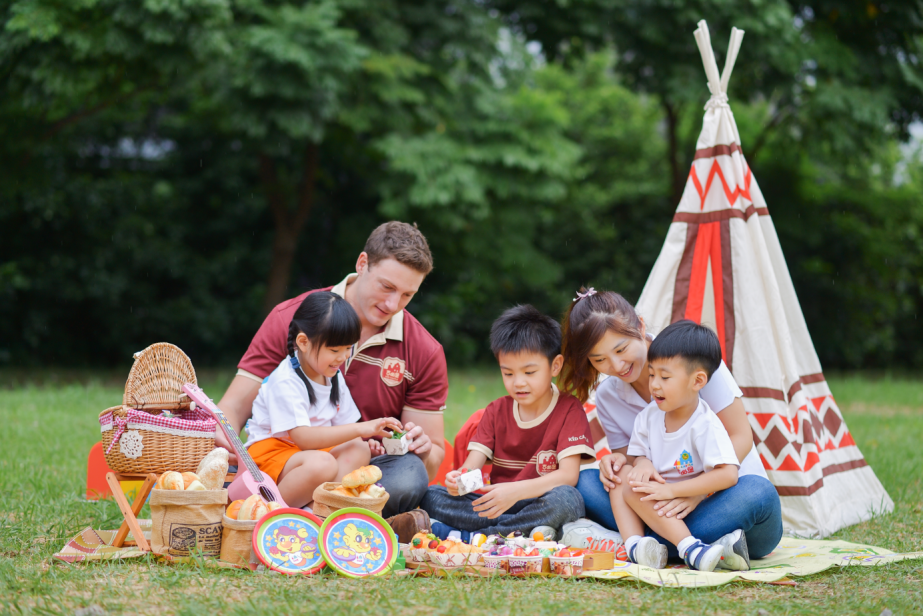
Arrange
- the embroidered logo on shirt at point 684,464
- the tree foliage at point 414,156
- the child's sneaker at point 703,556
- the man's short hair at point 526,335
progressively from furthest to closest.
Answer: the tree foliage at point 414,156
the man's short hair at point 526,335
the embroidered logo on shirt at point 684,464
the child's sneaker at point 703,556

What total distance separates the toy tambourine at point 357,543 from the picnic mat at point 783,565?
691 mm

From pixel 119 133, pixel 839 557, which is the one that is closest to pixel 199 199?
pixel 119 133

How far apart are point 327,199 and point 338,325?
9.48 meters

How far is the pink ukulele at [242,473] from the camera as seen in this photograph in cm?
301

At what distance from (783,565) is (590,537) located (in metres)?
0.71

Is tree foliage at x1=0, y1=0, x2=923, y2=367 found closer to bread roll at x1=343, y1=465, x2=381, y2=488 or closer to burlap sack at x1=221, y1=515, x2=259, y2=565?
bread roll at x1=343, y1=465, x2=381, y2=488

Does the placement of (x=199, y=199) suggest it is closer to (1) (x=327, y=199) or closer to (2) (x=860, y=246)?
(1) (x=327, y=199)

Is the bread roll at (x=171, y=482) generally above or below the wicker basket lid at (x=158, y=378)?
below

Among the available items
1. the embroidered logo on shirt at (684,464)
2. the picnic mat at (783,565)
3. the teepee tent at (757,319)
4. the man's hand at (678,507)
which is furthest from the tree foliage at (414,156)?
the picnic mat at (783,565)

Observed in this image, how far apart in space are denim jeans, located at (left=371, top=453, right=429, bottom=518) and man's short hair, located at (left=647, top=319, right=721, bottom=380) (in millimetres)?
1078

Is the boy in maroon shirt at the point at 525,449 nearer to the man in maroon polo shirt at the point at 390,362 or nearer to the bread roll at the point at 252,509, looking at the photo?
the man in maroon polo shirt at the point at 390,362

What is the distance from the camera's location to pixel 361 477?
9.84 ft

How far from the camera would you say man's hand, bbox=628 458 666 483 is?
3.10 m

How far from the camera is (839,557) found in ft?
10.0
